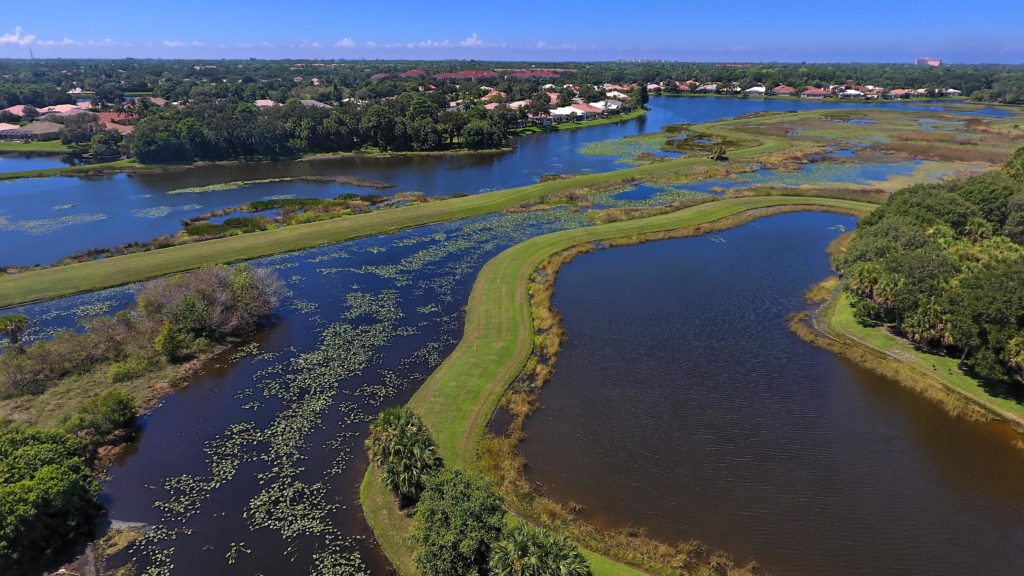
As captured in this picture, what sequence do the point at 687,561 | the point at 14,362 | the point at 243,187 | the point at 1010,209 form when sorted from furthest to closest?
Result: the point at 243,187
the point at 1010,209
the point at 14,362
the point at 687,561

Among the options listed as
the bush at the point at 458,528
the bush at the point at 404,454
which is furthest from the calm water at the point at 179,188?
the bush at the point at 458,528

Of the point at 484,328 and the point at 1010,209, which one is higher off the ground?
the point at 1010,209

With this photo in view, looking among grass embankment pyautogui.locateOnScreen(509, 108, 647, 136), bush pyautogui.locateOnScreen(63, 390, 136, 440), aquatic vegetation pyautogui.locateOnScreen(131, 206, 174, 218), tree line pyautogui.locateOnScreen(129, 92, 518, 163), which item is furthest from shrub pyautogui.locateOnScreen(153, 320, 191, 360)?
grass embankment pyautogui.locateOnScreen(509, 108, 647, 136)

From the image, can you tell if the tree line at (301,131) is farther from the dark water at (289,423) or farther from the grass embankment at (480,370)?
the dark water at (289,423)

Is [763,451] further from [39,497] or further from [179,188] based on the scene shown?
[179,188]

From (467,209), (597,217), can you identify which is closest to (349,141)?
(467,209)

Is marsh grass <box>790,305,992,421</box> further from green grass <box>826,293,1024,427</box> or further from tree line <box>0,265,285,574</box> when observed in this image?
tree line <box>0,265,285,574</box>

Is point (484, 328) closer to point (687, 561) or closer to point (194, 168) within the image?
point (687, 561)
